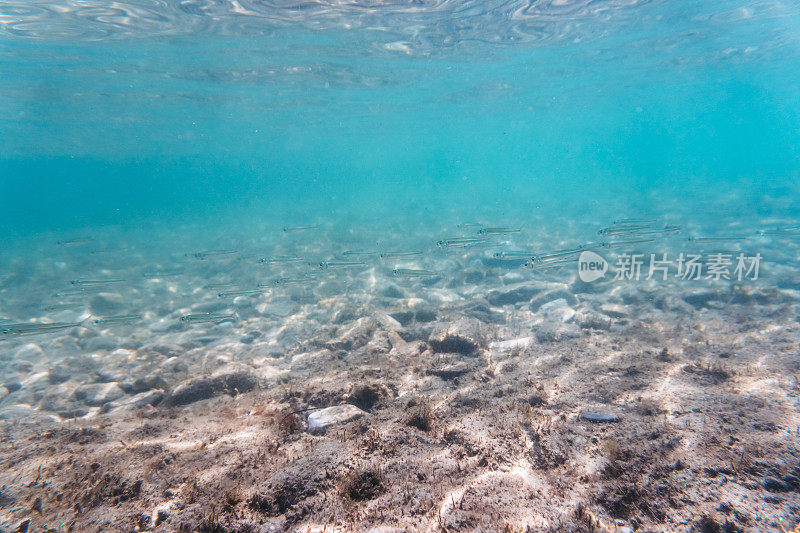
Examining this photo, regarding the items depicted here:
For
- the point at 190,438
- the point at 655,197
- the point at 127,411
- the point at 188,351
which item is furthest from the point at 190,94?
the point at 655,197

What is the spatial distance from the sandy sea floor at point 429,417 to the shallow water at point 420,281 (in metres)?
0.05

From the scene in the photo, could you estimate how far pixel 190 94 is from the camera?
2725cm

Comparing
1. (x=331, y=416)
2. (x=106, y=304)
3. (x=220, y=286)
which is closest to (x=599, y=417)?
(x=331, y=416)

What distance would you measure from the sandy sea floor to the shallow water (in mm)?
48

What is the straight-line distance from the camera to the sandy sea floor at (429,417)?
249 centimetres

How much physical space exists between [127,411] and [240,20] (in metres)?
17.4

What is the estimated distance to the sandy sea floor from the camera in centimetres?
249

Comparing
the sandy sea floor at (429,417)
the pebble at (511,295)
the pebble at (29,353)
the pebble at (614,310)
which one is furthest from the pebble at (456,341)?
the pebble at (29,353)

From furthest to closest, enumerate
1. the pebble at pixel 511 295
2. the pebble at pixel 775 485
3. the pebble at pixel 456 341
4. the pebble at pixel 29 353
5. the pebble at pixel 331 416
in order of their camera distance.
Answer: the pebble at pixel 511 295 < the pebble at pixel 29 353 < the pebble at pixel 456 341 < the pebble at pixel 331 416 < the pebble at pixel 775 485

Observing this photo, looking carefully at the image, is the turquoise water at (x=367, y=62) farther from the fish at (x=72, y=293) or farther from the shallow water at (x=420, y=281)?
the fish at (x=72, y=293)

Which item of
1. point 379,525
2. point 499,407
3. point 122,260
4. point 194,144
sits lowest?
point 122,260

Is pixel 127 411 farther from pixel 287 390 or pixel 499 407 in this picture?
pixel 499 407

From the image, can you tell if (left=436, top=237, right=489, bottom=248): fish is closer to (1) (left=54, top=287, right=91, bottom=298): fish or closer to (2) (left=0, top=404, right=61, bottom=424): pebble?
(2) (left=0, top=404, right=61, bottom=424): pebble

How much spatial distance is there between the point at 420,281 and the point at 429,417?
9879 mm
